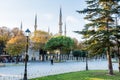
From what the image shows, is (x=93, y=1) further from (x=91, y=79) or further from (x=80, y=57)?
(x=80, y=57)

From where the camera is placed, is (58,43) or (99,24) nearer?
(99,24)

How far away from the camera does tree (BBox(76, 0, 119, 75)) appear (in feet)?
90.5

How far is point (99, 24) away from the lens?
28.2 meters

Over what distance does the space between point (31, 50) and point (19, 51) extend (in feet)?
111

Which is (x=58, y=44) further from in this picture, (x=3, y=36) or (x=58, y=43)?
(x=3, y=36)

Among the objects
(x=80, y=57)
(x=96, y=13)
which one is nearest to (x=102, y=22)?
(x=96, y=13)

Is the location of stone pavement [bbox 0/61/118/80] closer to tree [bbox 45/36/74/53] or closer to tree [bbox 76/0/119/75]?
tree [bbox 76/0/119/75]

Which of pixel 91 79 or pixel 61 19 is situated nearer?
pixel 91 79

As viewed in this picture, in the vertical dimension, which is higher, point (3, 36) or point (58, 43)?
point (3, 36)

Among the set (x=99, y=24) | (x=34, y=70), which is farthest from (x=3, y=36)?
(x=99, y=24)

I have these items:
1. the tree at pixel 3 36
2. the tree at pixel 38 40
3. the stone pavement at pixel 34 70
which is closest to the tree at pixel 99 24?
the stone pavement at pixel 34 70

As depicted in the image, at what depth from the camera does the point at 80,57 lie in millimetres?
115375

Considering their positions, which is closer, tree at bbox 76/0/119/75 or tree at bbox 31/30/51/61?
tree at bbox 76/0/119/75

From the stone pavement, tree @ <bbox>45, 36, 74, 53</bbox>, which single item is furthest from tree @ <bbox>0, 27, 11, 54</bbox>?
the stone pavement
